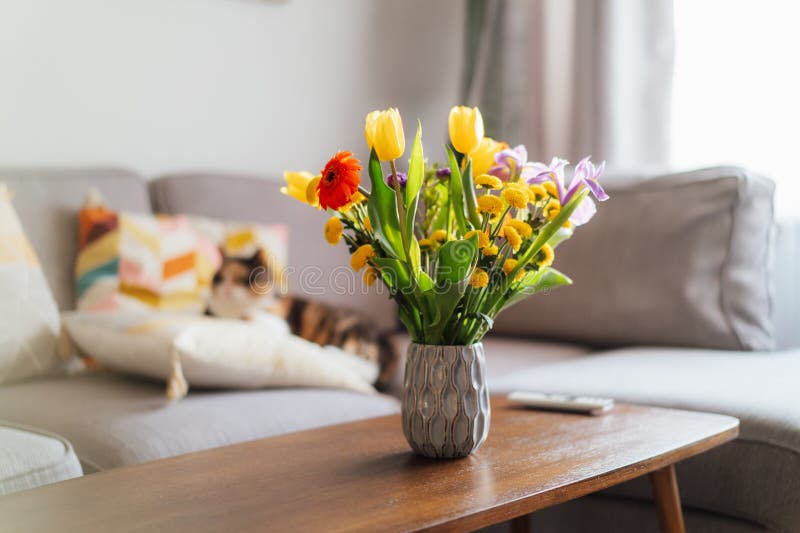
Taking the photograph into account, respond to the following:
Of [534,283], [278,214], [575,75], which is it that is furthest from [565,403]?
[575,75]

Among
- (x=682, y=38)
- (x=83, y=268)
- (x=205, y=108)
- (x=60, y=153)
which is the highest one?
(x=682, y=38)

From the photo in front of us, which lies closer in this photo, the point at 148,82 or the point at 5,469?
the point at 5,469

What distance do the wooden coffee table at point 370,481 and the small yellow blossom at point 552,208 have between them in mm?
302

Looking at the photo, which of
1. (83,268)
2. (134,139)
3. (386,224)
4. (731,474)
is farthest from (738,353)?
(134,139)

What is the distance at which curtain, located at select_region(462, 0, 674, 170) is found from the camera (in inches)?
101

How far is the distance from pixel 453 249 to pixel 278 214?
1.31 metres

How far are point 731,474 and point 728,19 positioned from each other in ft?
5.01

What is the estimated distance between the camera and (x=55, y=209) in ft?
6.09

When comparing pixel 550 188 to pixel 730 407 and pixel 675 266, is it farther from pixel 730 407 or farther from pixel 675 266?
pixel 675 266

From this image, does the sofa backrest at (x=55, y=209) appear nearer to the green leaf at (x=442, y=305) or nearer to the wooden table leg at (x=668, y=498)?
the green leaf at (x=442, y=305)

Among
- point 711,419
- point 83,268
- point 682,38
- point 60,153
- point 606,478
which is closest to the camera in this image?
point 606,478

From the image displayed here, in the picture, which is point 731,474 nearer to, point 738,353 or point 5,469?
point 738,353

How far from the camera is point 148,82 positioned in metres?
2.25

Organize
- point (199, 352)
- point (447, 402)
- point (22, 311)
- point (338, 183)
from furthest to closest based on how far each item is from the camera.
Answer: point (22, 311)
point (199, 352)
point (447, 402)
point (338, 183)
